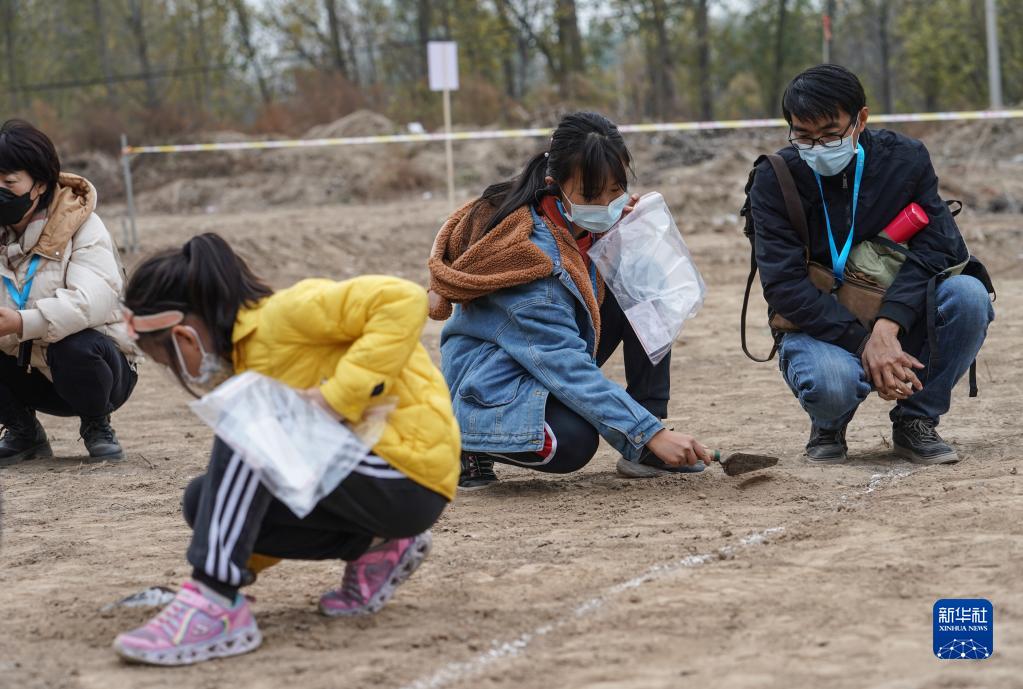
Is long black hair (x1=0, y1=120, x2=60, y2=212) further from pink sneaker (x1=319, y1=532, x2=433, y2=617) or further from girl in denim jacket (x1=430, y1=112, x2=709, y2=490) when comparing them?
pink sneaker (x1=319, y1=532, x2=433, y2=617)

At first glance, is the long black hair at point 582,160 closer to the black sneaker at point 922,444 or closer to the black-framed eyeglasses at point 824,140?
the black-framed eyeglasses at point 824,140

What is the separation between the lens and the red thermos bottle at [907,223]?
484 centimetres

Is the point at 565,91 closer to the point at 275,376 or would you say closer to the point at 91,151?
the point at 91,151

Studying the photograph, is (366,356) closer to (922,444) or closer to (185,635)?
(185,635)

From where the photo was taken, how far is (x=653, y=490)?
15.7ft

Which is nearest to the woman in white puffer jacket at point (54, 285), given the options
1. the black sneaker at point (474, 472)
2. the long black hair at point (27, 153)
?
the long black hair at point (27, 153)

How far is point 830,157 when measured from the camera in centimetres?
475

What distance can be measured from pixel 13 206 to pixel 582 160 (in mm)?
2383

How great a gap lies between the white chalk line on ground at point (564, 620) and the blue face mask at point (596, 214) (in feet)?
4.10

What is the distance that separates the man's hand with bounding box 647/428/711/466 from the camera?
4305 mm

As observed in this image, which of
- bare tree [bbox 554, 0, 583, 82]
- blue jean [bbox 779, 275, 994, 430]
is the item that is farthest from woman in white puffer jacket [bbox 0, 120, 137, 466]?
bare tree [bbox 554, 0, 583, 82]

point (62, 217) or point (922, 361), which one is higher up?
point (62, 217)

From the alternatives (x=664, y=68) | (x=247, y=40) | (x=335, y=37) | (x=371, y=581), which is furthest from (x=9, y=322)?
(x=247, y=40)

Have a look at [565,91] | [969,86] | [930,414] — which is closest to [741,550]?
[930,414]
